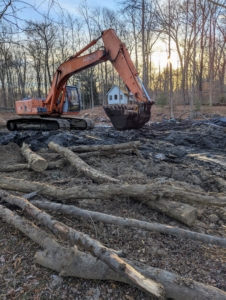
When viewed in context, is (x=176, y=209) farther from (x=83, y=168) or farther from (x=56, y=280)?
(x=83, y=168)

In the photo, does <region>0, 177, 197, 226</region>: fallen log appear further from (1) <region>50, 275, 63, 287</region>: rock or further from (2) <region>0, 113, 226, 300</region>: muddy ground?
(1) <region>50, 275, 63, 287</region>: rock

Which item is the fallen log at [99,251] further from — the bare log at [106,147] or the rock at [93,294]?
the bare log at [106,147]

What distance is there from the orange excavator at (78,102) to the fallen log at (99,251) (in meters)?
7.38

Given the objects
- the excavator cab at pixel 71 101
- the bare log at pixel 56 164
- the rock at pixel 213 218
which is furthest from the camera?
the excavator cab at pixel 71 101

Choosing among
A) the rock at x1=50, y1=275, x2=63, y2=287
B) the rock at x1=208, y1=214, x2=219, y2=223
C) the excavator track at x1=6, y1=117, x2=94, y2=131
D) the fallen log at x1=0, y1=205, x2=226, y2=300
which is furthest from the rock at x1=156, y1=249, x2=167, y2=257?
the excavator track at x1=6, y1=117, x2=94, y2=131

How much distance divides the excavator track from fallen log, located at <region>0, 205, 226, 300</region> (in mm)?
9549

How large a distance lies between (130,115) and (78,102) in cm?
396

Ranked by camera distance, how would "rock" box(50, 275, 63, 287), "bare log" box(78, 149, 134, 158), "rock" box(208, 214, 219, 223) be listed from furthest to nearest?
"bare log" box(78, 149, 134, 158), "rock" box(208, 214, 219, 223), "rock" box(50, 275, 63, 287)

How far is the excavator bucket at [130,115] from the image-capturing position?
1046 centimetres

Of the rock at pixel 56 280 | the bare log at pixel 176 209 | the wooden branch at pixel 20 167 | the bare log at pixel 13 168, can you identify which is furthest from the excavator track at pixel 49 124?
the rock at pixel 56 280

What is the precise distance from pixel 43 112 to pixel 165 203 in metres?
10.3

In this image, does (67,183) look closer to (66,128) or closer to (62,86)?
(66,128)

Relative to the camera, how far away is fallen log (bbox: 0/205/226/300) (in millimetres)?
2203

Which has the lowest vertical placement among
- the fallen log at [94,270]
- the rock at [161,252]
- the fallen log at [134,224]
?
the rock at [161,252]
